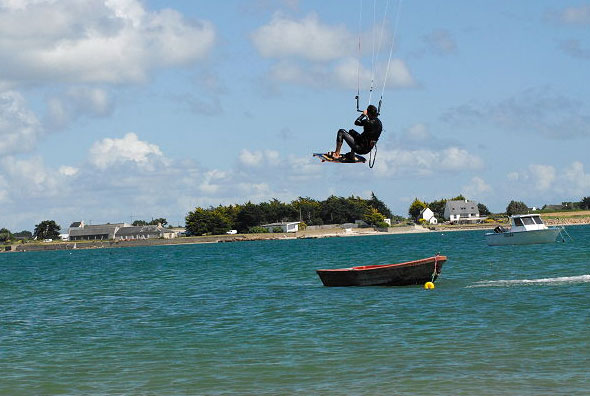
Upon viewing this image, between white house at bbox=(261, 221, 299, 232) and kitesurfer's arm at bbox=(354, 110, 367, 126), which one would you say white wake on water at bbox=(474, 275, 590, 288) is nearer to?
kitesurfer's arm at bbox=(354, 110, 367, 126)

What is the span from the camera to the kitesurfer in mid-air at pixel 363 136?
1873cm

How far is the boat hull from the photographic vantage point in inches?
3140

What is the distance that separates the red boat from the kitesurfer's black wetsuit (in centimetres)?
1726

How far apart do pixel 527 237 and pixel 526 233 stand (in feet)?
2.30

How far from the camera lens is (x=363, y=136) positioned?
19000 millimetres

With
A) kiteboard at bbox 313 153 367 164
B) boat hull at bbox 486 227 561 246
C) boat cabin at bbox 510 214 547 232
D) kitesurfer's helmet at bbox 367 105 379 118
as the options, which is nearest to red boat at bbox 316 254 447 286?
kiteboard at bbox 313 153 367 164

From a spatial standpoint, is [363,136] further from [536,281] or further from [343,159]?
[536,281]

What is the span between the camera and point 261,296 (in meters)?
36.1

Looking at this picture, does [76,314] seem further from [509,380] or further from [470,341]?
[509,380]

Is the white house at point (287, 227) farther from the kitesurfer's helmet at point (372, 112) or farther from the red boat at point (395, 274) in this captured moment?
the kitesurfer's helmet at point (372, 112)

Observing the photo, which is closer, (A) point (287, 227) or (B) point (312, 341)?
(B) point (312, 341)

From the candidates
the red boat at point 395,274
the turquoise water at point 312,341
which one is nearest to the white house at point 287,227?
the turquoise water at point 312,341

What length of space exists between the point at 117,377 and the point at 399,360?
254 inches

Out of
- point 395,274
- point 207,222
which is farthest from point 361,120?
point 207,222
